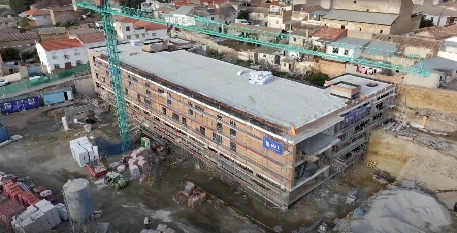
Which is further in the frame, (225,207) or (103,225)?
(225,207)

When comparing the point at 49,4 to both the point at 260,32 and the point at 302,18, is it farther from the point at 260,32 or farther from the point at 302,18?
the point at 302,18

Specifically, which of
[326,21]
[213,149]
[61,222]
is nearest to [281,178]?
[213,149]

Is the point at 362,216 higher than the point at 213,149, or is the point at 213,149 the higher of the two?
the point at 213,149

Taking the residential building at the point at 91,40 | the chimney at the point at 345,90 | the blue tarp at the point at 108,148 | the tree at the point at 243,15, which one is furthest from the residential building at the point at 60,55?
the chimney at the point at 345,90

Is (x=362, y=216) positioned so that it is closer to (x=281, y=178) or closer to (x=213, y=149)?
(x=281, y=178)

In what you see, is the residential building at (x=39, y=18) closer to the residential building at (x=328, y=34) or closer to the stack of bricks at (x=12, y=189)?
the residential building at (x=328, y=34)

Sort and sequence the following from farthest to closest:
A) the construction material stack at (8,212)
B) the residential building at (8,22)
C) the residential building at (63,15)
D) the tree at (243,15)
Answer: the residential building at (63,15), the residential building at (8,22), the tree at (243,15), the construction material stack at (8,212)
